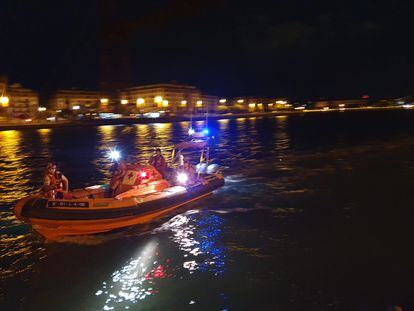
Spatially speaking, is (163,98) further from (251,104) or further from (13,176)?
(13,176)

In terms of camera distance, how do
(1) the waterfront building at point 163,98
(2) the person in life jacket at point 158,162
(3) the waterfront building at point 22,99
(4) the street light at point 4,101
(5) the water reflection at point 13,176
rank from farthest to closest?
(1) the waterfront building at point 163,98 → (3) the waterfront building at point 22,99 → (4) the street light at point 4,101 → (5) the water reflection at point 13,176 → (2) the person in life jacket at point 158,162

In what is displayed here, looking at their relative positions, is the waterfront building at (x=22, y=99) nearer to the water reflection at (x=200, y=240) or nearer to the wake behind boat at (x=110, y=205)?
the wake behind boat at (x=110, y=205)

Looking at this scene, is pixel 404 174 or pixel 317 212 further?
pixel 404 174

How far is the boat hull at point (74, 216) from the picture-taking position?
1057cm

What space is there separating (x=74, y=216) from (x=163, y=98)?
124492 mm

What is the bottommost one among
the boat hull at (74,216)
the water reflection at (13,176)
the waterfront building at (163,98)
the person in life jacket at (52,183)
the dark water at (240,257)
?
the dark water at (240,257)

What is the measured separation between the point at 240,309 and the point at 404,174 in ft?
51.3

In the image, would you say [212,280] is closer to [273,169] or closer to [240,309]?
[240,309]

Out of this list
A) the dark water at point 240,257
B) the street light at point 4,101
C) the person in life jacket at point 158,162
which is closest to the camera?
the dark water at point 240,257

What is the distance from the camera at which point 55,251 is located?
33.9 feet

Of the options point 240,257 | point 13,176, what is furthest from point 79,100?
point 240,257

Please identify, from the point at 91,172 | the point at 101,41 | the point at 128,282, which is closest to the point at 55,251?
the point at 128,282

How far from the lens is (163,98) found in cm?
13262

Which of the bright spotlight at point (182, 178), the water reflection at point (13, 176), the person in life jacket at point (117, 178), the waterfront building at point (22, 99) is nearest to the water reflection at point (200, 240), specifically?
the bright spotlight at point (182, 178)
